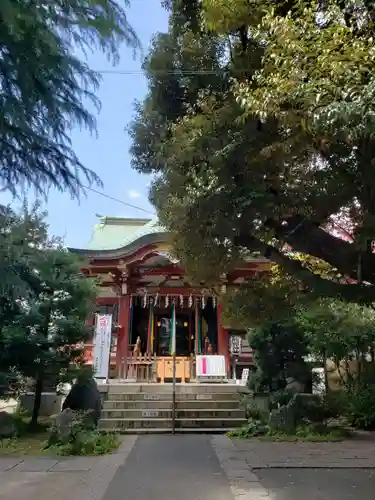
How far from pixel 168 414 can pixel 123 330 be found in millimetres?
4115

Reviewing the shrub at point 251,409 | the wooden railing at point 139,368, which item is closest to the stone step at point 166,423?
the shrub at point 251,409

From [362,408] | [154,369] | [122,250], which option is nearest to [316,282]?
[362,408]

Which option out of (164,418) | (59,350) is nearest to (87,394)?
(59,350)

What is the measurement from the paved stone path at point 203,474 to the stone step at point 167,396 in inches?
99.7

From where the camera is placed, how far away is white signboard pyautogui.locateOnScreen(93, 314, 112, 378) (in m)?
10.9

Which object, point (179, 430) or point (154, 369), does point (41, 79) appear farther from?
point (154, 369)

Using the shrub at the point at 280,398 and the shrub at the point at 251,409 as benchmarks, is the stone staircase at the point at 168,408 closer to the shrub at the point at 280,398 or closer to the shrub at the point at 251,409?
the shrub at the point at 251,409

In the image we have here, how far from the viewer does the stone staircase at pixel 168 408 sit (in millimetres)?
9391

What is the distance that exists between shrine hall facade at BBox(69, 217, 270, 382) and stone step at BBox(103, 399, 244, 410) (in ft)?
6.28

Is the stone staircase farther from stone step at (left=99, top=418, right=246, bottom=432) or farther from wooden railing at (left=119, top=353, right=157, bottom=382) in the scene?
wooden railing at (left=119, top=353, right=157, bottom=382)

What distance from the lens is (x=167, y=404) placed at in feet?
32.9

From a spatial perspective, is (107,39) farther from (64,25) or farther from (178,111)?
(178,111)

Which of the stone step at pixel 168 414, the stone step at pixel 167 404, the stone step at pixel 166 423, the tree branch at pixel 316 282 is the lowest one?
the stone step at pixel 166 423

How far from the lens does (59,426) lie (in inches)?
286
